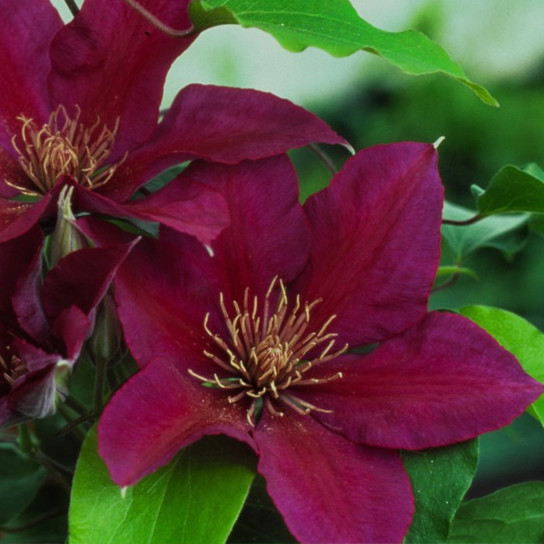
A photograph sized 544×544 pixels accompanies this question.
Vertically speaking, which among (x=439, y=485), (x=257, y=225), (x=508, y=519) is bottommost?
(x=508, y=519)

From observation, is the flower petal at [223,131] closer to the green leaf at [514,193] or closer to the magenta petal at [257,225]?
the magenta petal at [257,225]

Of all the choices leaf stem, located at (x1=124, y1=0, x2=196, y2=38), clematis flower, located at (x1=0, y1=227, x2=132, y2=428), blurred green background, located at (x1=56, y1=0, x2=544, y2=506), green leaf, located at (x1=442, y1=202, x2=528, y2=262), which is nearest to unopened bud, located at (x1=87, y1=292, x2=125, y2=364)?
clematis flower, located at (x1=0, y1=227, x2=132, y2=428)

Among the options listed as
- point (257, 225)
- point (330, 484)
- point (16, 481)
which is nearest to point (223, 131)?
point (257, 225)

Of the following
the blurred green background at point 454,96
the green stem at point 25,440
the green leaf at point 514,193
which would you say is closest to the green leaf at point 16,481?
the green stem at point 25,440

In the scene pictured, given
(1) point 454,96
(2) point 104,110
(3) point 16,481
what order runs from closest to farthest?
1. (2) point 104,110
2. (3) point 16,481
3. (1) point 454,96

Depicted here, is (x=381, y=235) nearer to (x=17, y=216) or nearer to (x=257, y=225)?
(x=257, y=225)
